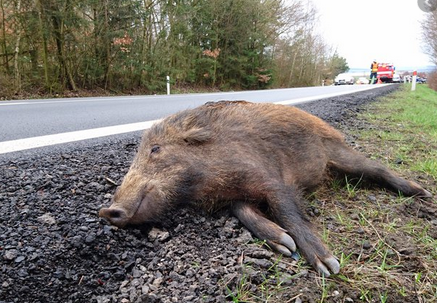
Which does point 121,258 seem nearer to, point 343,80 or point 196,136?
point 196,136

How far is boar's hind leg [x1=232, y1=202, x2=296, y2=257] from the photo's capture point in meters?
2.14

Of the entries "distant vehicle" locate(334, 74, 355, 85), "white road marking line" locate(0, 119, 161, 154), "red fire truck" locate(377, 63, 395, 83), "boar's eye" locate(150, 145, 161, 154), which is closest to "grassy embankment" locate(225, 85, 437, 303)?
"boar's eye" locate(150, 145, 161, 154)

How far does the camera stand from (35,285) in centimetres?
178

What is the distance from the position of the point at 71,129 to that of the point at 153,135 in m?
2.93

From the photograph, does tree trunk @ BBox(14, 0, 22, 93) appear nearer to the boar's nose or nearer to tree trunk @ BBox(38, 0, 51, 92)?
A: tree trunk @ BBox(38, 0, 51, 92)

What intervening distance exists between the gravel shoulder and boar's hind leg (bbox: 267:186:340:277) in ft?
0.23

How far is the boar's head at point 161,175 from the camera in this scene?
7.42 ft

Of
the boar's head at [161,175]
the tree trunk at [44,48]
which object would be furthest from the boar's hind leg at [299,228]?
the tree trunk at [44,48]

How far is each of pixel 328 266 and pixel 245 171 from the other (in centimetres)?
78

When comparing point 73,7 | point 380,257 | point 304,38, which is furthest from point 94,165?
point 304,38

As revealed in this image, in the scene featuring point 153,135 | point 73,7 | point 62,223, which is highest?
point 73,7

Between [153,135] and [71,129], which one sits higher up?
[153,135]

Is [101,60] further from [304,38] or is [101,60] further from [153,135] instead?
[304,38]

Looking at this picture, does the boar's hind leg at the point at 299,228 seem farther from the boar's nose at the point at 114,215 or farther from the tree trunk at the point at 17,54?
the tree trunk at the point at 17,54
